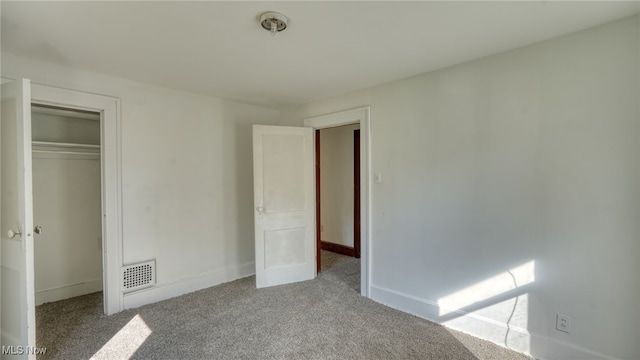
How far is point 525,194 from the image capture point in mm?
2166

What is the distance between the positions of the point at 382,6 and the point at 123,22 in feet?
4.90

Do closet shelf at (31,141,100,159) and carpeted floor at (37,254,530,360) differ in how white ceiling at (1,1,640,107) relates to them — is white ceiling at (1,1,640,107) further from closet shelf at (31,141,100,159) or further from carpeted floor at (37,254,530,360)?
carpeted floor at (37,254,530,360)

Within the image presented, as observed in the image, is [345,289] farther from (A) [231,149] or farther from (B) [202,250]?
(A) [231,149]

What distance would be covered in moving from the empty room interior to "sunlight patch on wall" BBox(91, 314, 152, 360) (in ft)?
0.06

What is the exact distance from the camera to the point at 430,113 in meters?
2.66

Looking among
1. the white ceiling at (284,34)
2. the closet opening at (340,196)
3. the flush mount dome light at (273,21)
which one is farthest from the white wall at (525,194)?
the closet opening at (340,196)

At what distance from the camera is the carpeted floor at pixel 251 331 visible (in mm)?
2174

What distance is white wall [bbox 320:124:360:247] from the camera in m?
4.89

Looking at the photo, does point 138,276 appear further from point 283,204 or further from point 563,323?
point 563,323

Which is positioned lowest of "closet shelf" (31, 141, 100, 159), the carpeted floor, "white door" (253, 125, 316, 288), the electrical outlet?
the carpeted floor

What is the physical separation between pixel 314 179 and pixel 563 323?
2627mm

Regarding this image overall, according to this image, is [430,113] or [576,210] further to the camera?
[430,113]

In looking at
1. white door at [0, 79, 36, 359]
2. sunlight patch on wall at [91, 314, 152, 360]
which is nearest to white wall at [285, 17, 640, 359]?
sunlight patch on wall at [91, 314, 152, 360]

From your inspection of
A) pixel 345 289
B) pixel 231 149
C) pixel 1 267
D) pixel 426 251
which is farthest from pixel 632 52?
pixel 1 267
